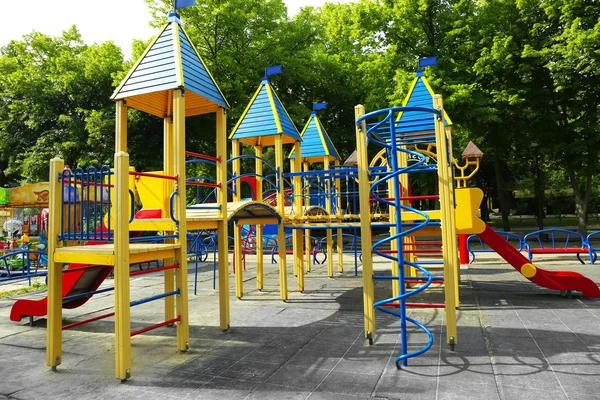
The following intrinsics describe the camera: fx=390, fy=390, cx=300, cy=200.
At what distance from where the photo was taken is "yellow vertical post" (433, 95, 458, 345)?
177 inches

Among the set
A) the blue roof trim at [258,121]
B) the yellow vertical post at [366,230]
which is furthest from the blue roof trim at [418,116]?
the blue roof trim at [258,121]

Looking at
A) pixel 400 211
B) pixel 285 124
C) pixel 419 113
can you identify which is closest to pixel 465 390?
pixel 400 211

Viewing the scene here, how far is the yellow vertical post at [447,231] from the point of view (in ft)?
14.8

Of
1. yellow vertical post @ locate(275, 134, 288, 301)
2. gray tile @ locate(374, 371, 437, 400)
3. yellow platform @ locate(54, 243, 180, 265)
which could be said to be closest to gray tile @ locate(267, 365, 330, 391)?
gray tile @ locate(374, 371, 437, 400)

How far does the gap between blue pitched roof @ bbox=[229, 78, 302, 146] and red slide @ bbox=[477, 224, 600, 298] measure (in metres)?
4.56

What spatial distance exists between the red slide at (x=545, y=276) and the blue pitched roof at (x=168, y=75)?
18.6 feet

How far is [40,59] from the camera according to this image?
80.9ft

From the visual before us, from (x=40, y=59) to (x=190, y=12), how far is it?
42.1 feet

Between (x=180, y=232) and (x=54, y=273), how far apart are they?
146 centimetres

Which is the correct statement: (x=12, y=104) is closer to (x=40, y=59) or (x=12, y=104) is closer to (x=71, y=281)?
(x=40, y=59)

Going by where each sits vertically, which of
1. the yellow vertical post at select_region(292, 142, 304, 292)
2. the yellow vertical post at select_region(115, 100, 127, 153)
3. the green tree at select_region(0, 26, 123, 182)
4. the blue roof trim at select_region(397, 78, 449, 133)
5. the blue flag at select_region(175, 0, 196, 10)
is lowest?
the yellow vertical post at select_region(292, 142, 304, 292)

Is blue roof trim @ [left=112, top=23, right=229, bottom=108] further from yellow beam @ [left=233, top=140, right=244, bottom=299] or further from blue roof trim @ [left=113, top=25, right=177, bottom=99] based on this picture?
yellow beam @ [left=233, top=140, right=244, bottom=299]

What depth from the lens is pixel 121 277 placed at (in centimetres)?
403

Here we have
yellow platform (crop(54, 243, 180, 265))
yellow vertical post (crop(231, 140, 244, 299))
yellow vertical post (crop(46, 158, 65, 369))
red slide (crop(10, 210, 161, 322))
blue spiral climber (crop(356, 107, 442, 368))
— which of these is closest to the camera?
blue spiral climber (crop(356, 107, 442, 368))
